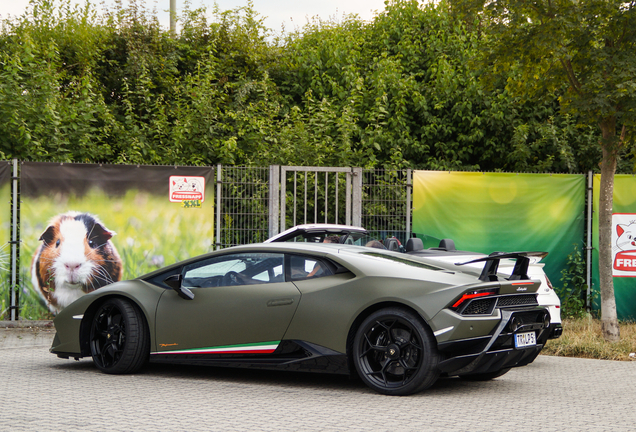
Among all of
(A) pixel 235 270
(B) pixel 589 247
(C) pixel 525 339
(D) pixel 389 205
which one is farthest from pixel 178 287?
(B) pixel 589 247

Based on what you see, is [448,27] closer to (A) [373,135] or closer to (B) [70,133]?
(A) [373,135]

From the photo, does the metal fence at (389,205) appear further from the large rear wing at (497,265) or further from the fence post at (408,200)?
the large rear wing at (497,265)

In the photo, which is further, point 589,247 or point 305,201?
point 305,201

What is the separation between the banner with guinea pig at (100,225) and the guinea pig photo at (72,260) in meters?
0.01

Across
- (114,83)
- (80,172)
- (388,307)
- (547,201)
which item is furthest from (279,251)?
(114,83)

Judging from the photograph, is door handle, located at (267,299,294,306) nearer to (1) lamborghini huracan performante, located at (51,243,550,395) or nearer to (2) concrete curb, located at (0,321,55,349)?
(1) lamborghini huracan performante, located at (51,243,550,395)

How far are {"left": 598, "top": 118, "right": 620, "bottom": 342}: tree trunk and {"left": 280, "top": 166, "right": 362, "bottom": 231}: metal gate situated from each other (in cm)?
388

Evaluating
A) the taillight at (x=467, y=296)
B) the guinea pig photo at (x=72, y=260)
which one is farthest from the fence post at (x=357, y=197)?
the taillight at (x=467, y=296)

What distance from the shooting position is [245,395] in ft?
→ 20.2

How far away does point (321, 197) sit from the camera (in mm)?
12609

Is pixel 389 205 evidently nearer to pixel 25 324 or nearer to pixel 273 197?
pixel 273 197

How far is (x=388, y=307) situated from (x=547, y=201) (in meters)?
6.77

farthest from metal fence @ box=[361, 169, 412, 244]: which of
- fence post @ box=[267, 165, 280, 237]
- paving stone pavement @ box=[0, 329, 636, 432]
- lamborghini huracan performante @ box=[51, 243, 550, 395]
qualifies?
lamborghini huracan performante @ box=[51, 243, 550, 395]

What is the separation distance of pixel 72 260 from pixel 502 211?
6.95 m
